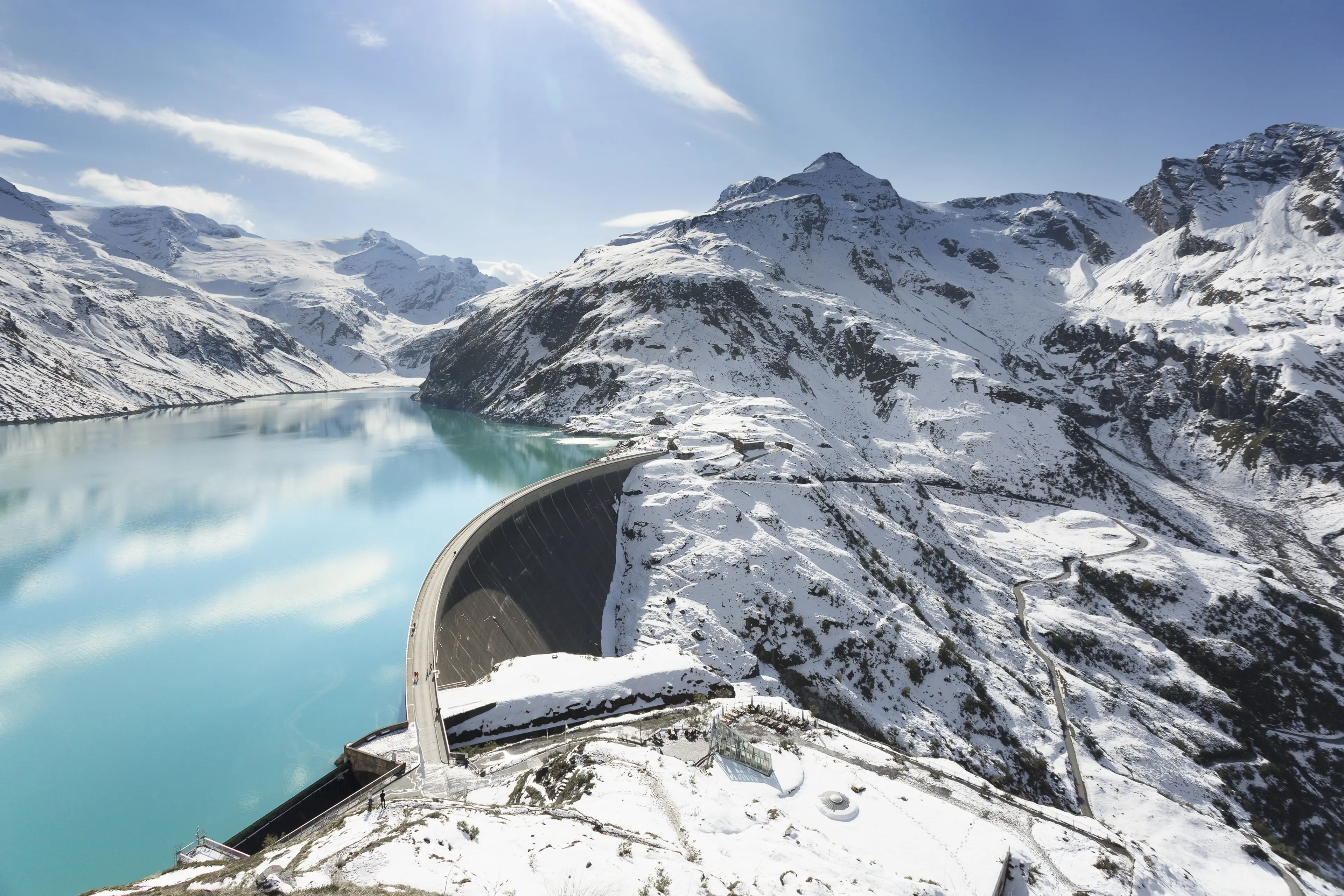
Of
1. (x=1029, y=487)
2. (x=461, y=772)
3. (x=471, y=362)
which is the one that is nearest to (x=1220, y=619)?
(x=1029, y=487)

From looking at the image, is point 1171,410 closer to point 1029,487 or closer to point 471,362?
point 1029,487

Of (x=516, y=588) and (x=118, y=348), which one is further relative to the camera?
(x=118, y=348)

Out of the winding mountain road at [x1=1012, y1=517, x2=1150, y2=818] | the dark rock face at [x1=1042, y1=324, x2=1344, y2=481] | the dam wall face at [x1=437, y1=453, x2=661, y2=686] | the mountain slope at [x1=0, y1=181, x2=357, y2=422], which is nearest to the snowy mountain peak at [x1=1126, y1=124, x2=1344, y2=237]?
the dark rock face at [x1=1042, y1=324, x2=1344, y2=481]

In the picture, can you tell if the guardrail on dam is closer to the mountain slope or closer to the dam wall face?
the dam wall face

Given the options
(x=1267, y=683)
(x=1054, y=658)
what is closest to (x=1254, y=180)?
(x=1267, y=683)

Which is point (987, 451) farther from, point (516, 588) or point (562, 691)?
point (562, 691)

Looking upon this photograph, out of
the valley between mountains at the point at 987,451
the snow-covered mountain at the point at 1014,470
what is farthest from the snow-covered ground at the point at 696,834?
the snow-covered mountain at the point at 1014,470
